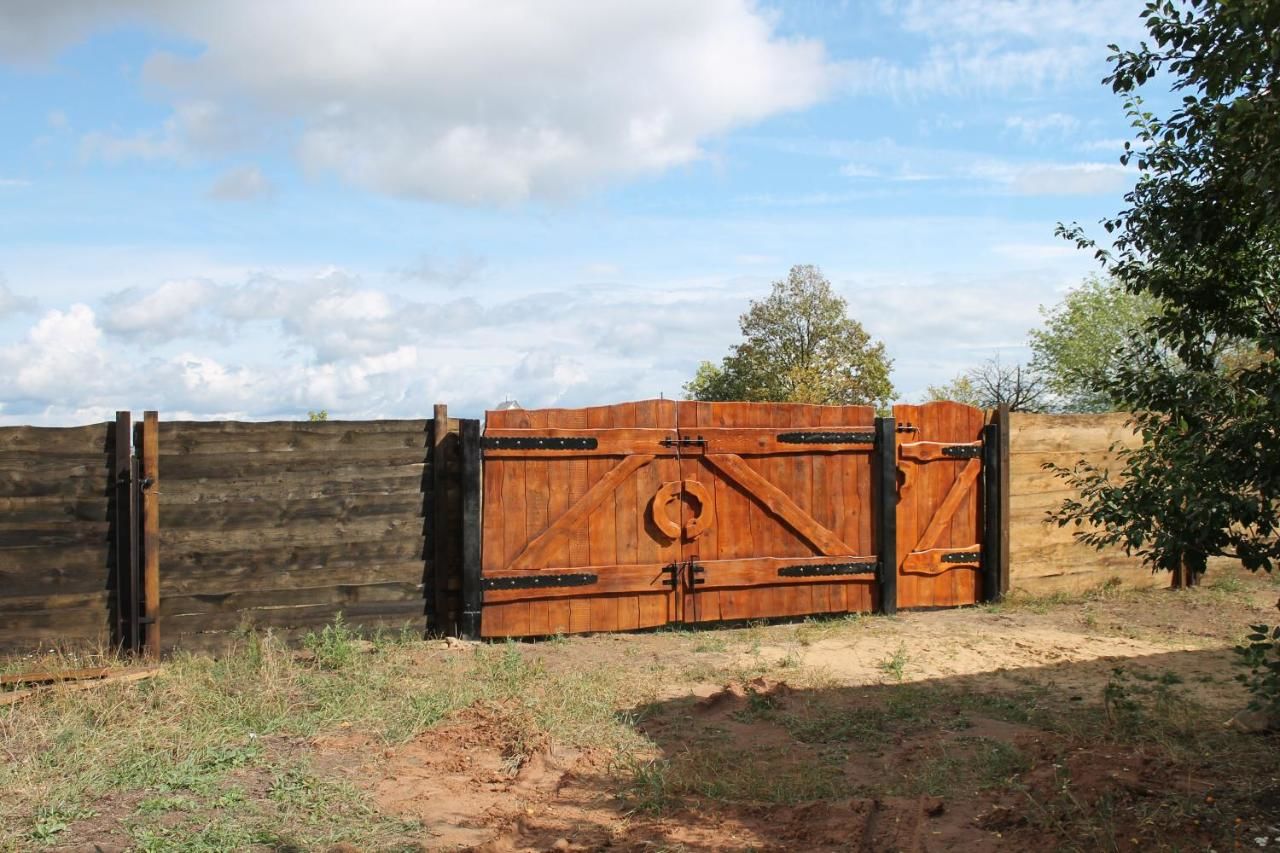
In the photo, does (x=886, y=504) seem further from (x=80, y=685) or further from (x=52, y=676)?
(x=52, y=676)

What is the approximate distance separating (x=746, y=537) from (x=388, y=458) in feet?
10.7

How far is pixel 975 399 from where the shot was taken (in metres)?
28.1

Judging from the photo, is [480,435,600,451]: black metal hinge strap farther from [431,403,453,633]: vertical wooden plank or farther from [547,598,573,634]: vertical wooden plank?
[547,598,573,634]: vertical wooden plank

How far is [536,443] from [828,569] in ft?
9.99

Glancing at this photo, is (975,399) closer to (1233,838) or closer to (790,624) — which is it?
(790,624)

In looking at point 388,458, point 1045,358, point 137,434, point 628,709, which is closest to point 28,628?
point 137,434

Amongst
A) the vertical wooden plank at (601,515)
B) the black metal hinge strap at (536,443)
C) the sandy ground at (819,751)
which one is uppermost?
the black metal hinge strap at (536,443)

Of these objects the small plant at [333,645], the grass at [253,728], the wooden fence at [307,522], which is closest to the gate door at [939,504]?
the wooden fence at [307,522]

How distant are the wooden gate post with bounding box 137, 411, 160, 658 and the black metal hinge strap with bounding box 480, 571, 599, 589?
2.48 meters

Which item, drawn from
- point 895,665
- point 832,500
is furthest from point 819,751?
point 832,500

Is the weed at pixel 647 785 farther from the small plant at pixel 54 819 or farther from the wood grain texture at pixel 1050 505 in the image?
the wood grain texture at pixel 1050 505

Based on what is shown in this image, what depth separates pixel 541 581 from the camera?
8906mm

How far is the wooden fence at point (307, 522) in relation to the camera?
7824 millimetres

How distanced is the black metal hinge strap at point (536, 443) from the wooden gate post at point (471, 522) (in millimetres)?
126
